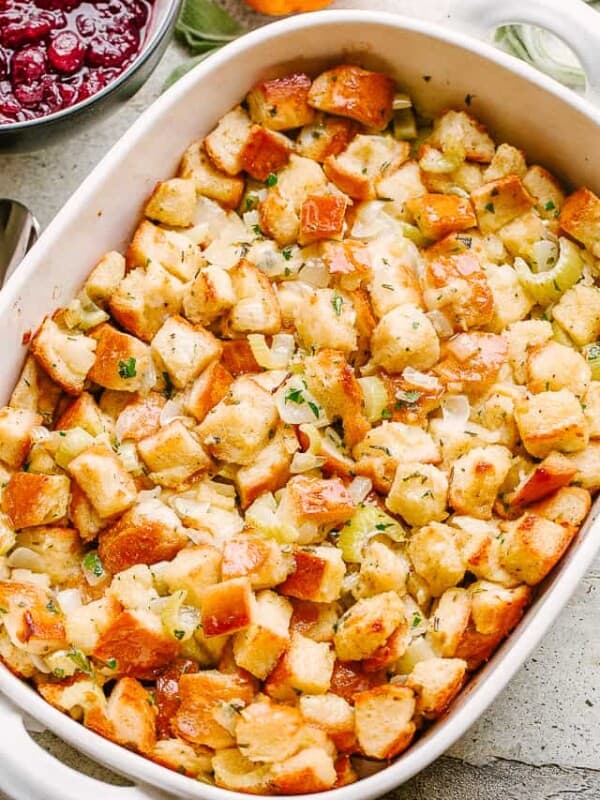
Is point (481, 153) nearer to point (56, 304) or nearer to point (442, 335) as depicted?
point (442, 335)

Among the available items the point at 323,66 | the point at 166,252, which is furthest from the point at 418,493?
the point at 323,66

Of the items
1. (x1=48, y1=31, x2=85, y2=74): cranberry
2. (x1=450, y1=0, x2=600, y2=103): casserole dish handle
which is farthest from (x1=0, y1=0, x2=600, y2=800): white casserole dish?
(x1=48, y1=31, x2=85, y2=74): cranberry

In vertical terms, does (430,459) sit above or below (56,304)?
above

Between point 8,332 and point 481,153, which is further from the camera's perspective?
point 481,153

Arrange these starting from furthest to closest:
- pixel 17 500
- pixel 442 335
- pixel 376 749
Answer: pixel 442 335 → pixel 17 500 → pixel 376 749

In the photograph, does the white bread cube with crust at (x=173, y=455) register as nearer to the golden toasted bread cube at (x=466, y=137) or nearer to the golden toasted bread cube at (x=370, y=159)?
the golden toasted bread cube at (x=370, y=159)

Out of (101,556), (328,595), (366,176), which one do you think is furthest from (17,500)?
(366,176)

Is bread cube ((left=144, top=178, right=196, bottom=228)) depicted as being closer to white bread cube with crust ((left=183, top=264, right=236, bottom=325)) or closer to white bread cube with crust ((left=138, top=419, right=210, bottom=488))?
white bread cube with crust ((left=183, top=264, right=236, bottom=325))
